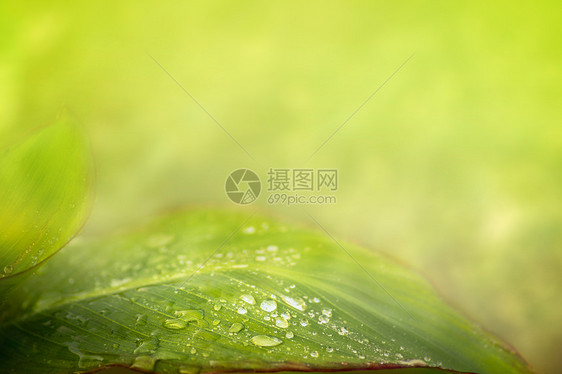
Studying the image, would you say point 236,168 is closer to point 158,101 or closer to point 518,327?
point 158,101

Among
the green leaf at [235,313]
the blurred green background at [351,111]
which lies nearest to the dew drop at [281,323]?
the green leaf at [235,313]

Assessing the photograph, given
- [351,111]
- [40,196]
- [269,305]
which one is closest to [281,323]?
[269,305]

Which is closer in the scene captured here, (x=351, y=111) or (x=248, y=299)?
(x=248, y=299)

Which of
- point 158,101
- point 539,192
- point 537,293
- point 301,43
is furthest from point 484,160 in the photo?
point 158,101

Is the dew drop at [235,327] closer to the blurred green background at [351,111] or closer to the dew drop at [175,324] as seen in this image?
the dew drop at [175,324]

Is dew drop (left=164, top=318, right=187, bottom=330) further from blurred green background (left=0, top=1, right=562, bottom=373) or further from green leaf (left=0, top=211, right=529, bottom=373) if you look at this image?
blurred green background (left=0, top=1, right=562, bottom=373)

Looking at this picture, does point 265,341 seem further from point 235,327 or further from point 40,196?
point 40,196
